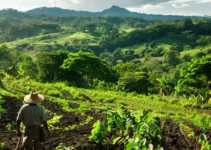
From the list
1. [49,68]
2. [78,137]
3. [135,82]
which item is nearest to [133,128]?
[78,137]

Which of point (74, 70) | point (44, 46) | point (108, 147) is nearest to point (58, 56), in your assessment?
point (74, 70)

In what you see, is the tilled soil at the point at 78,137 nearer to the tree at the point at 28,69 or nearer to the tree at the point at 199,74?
the tree at the point at 199,74

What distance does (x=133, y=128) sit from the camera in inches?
372

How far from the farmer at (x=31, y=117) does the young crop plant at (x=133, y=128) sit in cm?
179

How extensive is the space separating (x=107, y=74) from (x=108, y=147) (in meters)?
32.6

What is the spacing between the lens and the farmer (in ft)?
24.1

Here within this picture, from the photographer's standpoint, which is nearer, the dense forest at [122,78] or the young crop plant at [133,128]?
the young crop plant at [133,128]

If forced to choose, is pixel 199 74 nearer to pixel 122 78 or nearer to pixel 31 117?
pixel 122 78

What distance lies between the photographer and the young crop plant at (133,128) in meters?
7.45

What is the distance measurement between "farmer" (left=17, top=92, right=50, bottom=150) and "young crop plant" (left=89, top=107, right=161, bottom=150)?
179 cm

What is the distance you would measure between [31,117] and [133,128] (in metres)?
3.23

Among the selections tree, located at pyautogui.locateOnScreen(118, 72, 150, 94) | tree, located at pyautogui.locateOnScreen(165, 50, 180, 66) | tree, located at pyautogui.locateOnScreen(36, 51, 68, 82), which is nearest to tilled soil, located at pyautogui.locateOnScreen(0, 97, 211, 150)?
tree, located at pyautogui.locateOnScreen(36, 51, 68, 82)

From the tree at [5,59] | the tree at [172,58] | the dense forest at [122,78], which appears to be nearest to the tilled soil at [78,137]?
the dense forest at [122,78]

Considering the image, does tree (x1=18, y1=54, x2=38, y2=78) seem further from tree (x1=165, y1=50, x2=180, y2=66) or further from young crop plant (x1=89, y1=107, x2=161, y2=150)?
tree (x1=165, y1=50, x2=180, y2=66)
